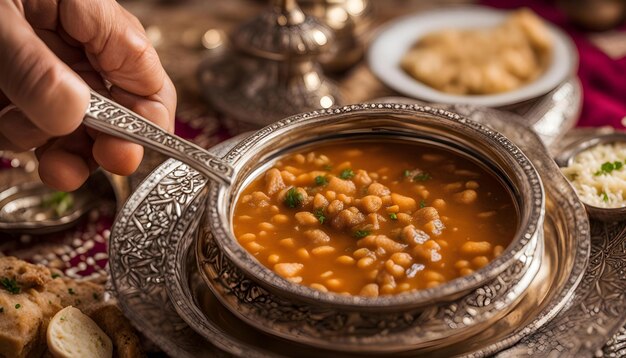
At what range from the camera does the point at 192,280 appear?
2.75 m

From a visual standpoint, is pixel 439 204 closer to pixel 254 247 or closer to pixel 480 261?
pixel 480 261

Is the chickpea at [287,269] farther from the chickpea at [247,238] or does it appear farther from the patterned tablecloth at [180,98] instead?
the patterned tablecloth at [180,98]

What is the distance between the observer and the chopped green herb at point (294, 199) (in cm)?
278

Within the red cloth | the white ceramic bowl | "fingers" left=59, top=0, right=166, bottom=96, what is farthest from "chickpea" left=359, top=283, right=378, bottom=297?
the red cloth

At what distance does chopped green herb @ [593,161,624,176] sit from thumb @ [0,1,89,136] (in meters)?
2.10

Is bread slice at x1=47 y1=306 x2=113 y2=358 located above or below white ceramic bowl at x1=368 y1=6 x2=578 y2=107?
above

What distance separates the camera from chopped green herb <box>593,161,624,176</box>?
3.33m

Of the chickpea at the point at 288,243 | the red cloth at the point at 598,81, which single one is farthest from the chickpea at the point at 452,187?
the red cloth at the point at 598,81

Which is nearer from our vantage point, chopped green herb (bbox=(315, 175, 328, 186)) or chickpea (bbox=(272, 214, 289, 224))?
chickpea (bbox=(272, 214, 289, 224))

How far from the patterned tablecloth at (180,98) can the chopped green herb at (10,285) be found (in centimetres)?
50

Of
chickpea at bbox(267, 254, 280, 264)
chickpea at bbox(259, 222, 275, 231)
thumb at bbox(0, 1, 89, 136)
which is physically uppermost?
thumb at bbox(0, 1, 89, 136)

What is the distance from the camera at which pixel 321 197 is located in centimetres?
275

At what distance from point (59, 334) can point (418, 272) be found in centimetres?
117

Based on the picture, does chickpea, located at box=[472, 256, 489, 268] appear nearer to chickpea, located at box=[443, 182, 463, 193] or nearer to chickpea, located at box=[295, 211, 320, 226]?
chickpea, located at box=[443, 182, 463, 193]
